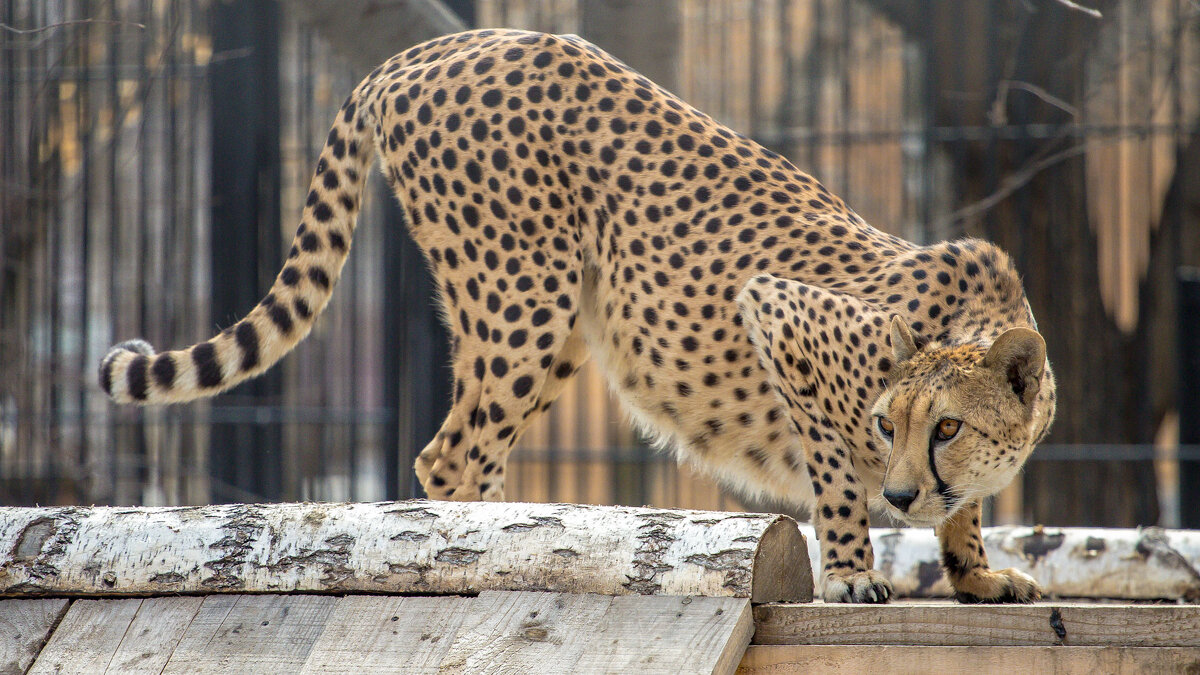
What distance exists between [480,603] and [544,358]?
1520 mm

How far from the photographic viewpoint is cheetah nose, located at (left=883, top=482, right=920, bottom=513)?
3.23m

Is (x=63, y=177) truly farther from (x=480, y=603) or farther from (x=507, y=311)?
(x=480, y=603)

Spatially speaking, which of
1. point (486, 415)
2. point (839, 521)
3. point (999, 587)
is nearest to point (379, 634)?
point (839, 521)

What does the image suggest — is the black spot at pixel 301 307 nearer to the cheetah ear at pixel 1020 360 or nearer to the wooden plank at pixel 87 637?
the wooden plank at pixel 87 637

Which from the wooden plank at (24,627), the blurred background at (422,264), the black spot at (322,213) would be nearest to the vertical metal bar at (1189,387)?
the blurred background at (422,264)

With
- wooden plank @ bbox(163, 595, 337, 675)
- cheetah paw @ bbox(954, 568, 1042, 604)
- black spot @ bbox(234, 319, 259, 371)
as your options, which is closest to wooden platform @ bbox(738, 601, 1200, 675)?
cheetah paw @ bbox(954, 568, 1042, 604)

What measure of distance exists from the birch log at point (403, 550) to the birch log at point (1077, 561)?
181 centimetres

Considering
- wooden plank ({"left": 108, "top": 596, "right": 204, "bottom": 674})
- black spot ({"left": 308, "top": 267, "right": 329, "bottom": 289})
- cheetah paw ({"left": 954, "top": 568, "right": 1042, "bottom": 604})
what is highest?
black spot ({"left": 308, "top": 267, "right": 329, "bottom": 289})

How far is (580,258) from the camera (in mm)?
4441

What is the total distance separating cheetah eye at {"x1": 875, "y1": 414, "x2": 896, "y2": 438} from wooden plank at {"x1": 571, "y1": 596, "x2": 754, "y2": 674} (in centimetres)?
76

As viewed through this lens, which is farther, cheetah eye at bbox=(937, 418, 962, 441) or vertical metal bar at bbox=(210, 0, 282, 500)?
vertical metal bar at bbox=(210, 0, 282, 500)

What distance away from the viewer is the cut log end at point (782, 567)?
2.88m

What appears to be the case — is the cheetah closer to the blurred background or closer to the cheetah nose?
the cheetah nose

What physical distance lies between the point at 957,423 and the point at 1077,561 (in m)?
1.82
